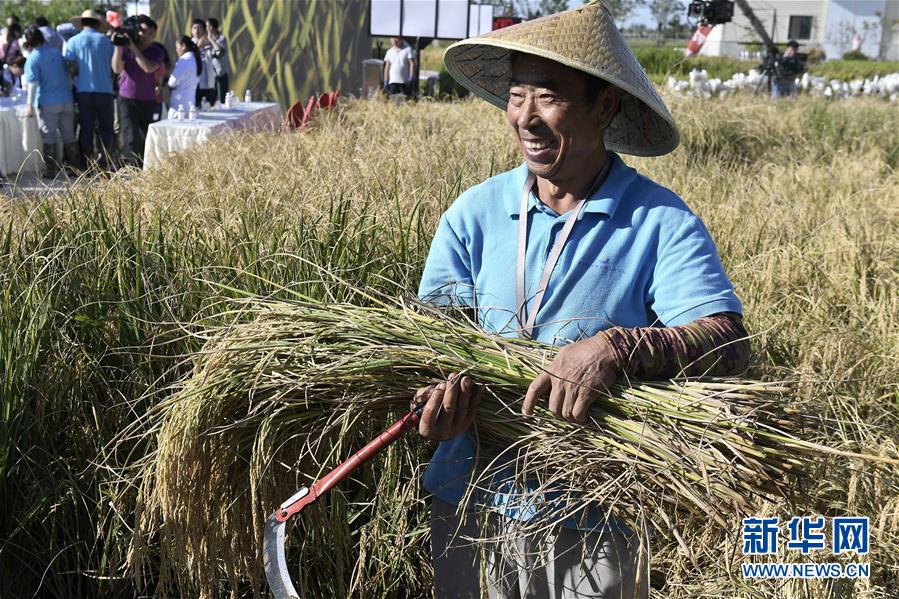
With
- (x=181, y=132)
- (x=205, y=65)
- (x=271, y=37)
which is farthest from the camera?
(x=271, y=37)

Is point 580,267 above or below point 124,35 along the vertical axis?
below

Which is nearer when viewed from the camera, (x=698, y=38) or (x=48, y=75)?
(x=48, y=75)

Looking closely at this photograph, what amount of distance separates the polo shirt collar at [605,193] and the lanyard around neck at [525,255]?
11 mm

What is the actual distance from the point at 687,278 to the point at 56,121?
25.7 ft

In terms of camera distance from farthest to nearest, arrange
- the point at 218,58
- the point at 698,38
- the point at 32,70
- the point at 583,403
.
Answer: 1. the point at 698,38
2. the point at 218,58
3. the point at 32,70
4. the point at 583,403

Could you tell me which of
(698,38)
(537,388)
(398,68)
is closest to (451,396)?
(537,388)

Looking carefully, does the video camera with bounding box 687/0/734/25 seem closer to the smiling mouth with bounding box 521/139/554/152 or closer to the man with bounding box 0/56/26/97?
the man with bounding box 0/56/26/97

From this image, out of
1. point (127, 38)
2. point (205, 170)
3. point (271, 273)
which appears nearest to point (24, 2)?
point (127, 38)

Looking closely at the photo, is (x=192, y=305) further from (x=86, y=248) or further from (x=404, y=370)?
(x=404, y=370)

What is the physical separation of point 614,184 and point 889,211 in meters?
3.32

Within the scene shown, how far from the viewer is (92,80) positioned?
8.20 meters

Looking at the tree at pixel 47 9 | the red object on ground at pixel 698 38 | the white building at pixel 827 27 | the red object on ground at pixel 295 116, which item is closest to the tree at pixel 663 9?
the white building at pixel 827 27

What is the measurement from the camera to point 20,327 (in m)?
2.27

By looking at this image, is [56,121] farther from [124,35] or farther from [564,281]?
[564,281]
